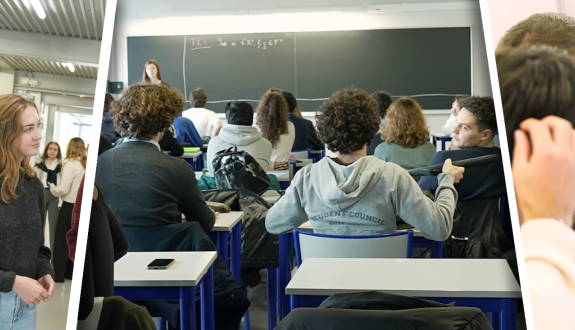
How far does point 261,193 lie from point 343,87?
27 centimetres

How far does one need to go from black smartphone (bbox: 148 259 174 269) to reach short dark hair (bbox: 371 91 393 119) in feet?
1.61

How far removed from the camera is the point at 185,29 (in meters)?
1.09

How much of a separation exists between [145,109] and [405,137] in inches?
20.1

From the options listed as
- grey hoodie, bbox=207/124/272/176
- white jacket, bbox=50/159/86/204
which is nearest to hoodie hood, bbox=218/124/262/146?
grey hoodie, bbox=207/124/272/176

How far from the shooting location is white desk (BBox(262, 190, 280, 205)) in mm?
1056

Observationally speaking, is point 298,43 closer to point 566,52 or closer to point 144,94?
point 144,94

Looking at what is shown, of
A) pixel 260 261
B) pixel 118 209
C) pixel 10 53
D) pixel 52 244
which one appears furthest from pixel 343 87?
pixel 52 244

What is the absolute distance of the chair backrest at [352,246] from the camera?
98 centimetres

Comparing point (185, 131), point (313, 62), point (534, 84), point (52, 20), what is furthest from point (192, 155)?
point (52, 20)

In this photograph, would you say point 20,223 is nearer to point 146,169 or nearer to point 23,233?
point 23,233

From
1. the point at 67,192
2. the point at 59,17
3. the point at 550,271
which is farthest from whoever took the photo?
the point at 67,192

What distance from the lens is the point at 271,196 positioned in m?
1.07

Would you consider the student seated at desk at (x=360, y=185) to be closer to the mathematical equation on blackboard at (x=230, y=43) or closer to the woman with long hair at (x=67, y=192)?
the mathematical equation on blackboard at (x=230, y=43)

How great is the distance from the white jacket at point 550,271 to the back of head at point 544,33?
15.1 inches
